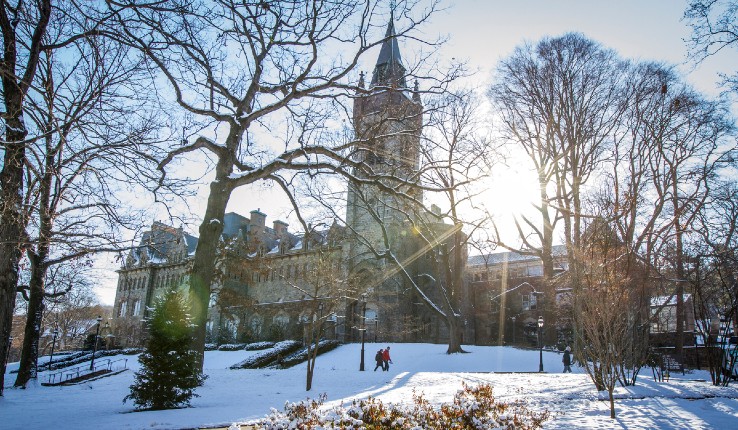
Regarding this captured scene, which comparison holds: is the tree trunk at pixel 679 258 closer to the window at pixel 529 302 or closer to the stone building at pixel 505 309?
the stone building at pixel 505 309

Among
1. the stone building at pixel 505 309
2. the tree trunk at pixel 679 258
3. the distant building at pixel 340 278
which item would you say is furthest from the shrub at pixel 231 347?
the tree trunk at pixel 679 258

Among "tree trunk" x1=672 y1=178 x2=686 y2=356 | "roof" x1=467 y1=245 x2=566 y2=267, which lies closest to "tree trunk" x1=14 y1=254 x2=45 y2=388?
"tree trunk" x1=672 y1=178 x2=686 y2=356

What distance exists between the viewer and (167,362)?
11.5 meters

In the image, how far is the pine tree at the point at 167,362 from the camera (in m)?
11.4

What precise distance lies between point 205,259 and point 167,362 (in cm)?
247

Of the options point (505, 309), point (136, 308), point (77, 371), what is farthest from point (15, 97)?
point (136, 308)

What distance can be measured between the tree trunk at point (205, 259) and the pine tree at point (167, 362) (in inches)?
10.4

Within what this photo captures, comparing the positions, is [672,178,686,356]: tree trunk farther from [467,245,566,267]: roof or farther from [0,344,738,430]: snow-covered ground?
[467,245,566,267]: roof

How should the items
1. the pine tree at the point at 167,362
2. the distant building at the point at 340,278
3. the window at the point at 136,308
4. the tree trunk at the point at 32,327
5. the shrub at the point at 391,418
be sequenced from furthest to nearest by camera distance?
1. the window at the point at 136,308
2. the distant building at the point at 340,278
3. the tree trunk at the point at 32,327
4. the pine tree at the point at 167,362
5. the shrub at the point at 391,418

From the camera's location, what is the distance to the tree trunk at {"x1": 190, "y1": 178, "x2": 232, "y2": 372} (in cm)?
1226

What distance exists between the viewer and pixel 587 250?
588 inches

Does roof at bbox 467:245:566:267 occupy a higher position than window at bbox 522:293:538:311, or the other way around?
roof at bbox 467:245:566:267

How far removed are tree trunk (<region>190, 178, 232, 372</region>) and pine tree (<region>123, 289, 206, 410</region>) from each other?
26 cm

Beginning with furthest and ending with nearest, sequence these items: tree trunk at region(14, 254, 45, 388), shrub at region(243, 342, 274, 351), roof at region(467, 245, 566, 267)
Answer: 1. roof at region(467, 245, 566, 267)
2. shrub at region(243, 342, 274, 351)
3. tree trunk at region(14, 254, 45, 388)
